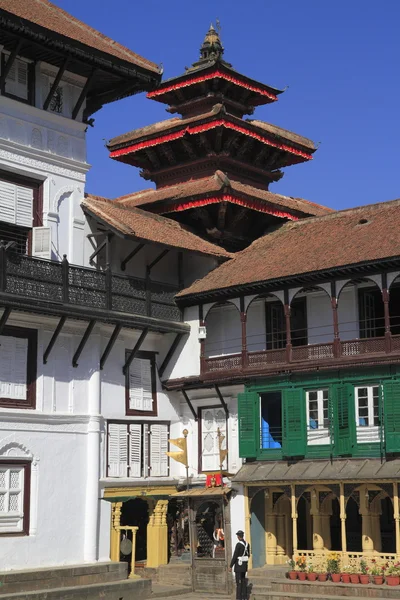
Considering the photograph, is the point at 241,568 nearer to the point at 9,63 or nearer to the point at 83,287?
the point at 83,287

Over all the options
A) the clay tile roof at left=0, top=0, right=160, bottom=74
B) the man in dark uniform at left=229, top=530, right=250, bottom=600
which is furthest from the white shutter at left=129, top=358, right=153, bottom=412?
the clay tile roof at left=0, top=0, right=160, bottom=74

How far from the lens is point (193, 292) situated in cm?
3266

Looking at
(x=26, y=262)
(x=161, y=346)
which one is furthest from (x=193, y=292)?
(x=26, y=262)

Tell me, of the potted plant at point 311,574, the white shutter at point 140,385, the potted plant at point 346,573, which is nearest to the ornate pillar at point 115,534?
the white shutter at point 140,385

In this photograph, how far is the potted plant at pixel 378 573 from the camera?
26.7 metres

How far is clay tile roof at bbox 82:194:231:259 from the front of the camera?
30.9 metres

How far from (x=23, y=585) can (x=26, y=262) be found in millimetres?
8823

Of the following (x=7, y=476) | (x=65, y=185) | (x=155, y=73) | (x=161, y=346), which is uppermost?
(x=155, y=73)

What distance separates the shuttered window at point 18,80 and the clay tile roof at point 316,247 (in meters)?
8.39

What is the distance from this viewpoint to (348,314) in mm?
31125

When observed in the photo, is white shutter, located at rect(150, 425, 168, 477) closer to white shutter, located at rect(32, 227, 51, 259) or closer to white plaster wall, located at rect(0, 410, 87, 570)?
white plaster wall, located at rect(0, 410, 87, 570)

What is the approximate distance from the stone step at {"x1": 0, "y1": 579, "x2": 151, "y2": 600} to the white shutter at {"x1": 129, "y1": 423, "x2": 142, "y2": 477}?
12.0 feet

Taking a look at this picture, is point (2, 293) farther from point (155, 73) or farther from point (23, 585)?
point (155, 73)

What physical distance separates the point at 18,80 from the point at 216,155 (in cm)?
1015
